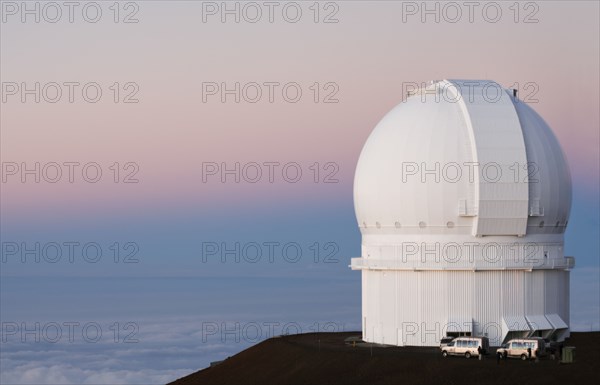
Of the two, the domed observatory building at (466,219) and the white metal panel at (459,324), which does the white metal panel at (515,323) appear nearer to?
the domed observatory building at (466,219)

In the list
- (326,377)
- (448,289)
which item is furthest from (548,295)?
(326,377)

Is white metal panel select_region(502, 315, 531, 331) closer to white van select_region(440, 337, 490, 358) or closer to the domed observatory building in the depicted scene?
the domed observatory building

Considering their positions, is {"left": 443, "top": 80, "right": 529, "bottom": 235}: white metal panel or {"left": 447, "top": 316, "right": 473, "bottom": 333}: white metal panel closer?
{"left": 443, "top": 80, "right": 529, "bottom": 235}: white metal panel

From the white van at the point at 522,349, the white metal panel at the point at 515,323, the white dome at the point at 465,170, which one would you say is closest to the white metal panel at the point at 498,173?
the white dome at the point at 465,170

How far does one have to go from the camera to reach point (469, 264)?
50719mm

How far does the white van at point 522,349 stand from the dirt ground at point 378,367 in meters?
0.42

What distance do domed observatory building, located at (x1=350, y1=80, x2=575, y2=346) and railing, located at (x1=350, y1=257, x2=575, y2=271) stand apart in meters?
0.04

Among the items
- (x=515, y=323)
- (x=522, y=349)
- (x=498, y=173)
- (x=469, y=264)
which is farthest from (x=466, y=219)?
(x=522, y=349)

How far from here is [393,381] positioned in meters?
44.7

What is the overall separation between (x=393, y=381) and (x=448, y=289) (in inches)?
298

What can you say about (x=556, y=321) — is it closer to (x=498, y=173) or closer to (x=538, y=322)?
(x=538, y=322)

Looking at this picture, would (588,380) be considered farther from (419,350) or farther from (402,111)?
(402,111)

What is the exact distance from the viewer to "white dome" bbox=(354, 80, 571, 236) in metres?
50.5

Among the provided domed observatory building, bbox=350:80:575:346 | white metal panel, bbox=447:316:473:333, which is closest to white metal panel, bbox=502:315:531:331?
domed observatory building, bbox=350:80:575:346
